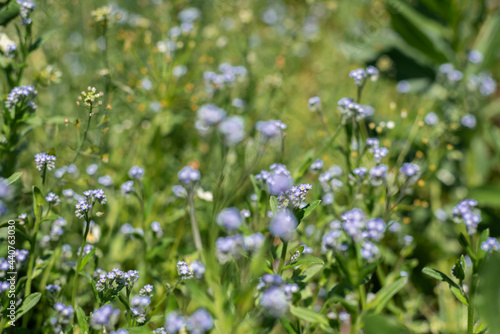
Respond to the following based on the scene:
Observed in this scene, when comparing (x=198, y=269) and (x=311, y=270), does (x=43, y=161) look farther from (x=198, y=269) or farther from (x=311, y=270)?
(x=311, y=270)

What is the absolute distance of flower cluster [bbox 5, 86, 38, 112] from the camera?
2074 mm

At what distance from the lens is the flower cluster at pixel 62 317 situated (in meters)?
1.81

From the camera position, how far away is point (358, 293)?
1660 millimetres

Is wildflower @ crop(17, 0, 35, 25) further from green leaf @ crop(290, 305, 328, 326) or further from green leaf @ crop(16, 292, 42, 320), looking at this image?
green leaf @ crop(290, 305, 328, 326)

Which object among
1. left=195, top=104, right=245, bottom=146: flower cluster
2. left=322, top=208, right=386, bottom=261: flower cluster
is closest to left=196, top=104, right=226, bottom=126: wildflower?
left=195, top=104, right=245, bottom=146: flower cluster

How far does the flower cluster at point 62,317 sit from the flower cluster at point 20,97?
0.93 m

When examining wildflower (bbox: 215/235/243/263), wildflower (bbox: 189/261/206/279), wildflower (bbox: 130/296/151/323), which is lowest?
wildflower (bbox: 130/296/151/323)

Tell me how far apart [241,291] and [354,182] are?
977mm

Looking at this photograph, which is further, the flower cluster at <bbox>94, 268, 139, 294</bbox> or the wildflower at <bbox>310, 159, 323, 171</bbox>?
the wildflower at <bbox>310, 159, 323, 171</bbox>

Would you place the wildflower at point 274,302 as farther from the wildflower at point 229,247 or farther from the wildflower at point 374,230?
the wildflower at point 374,230

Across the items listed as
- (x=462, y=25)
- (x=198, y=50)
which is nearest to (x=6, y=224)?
(x=198, y=50)

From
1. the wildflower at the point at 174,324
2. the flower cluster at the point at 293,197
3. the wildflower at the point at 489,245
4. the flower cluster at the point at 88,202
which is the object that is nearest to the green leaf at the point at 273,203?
the flower cluster at the point at 293,197

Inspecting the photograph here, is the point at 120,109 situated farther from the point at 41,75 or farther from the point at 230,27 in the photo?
the point at 230,27

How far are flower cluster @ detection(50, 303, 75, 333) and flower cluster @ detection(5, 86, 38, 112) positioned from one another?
934 mm
